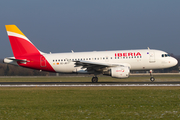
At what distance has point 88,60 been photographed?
3306 cm

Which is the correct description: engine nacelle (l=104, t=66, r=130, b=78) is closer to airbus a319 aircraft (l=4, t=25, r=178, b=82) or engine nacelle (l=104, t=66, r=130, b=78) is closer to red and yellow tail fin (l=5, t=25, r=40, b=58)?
airbus a319 aircraft (l=4, t=25, r=178, b=82)

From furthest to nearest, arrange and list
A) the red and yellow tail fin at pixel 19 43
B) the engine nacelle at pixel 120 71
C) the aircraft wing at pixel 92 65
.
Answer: the red and yellow tail fin at pixel 19 43
the aircraft wing at pixel 92 65
the engine nacelle at pixel 120 71

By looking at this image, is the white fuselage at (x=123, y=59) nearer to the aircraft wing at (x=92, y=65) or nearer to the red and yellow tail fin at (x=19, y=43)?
the aircraft wing at (x=92, y=65)

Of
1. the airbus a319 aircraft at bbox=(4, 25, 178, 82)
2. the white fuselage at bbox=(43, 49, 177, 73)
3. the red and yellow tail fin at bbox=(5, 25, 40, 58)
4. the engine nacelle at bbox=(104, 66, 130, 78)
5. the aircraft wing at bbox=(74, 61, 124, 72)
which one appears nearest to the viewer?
the engine nacelle at bbox=(104, 66, 130, 78)

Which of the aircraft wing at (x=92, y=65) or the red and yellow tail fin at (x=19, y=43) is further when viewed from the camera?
the red and yellow tail fin at (x=19, y=43)

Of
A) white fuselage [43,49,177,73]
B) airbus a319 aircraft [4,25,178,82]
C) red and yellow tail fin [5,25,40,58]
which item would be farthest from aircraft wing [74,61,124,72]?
red and yellow tail fin [5,25,40,58]

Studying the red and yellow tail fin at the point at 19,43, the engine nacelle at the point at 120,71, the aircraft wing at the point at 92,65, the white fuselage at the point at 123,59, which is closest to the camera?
the engine nacelle at the point at 120,71

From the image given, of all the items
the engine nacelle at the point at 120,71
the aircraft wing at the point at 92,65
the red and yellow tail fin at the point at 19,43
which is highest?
the red and yellow tail fin at the point at 19,43

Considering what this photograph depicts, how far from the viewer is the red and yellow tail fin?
114 ft

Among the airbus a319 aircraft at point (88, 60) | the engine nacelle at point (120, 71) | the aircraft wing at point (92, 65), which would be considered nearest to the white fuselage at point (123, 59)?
the airbus a319 aircraft at point (88, 60)

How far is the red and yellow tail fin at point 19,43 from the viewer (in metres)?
34.6

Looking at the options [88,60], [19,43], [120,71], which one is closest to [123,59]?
[120,71]

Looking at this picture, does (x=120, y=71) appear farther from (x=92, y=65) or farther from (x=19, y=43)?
(x=19, y=43)
